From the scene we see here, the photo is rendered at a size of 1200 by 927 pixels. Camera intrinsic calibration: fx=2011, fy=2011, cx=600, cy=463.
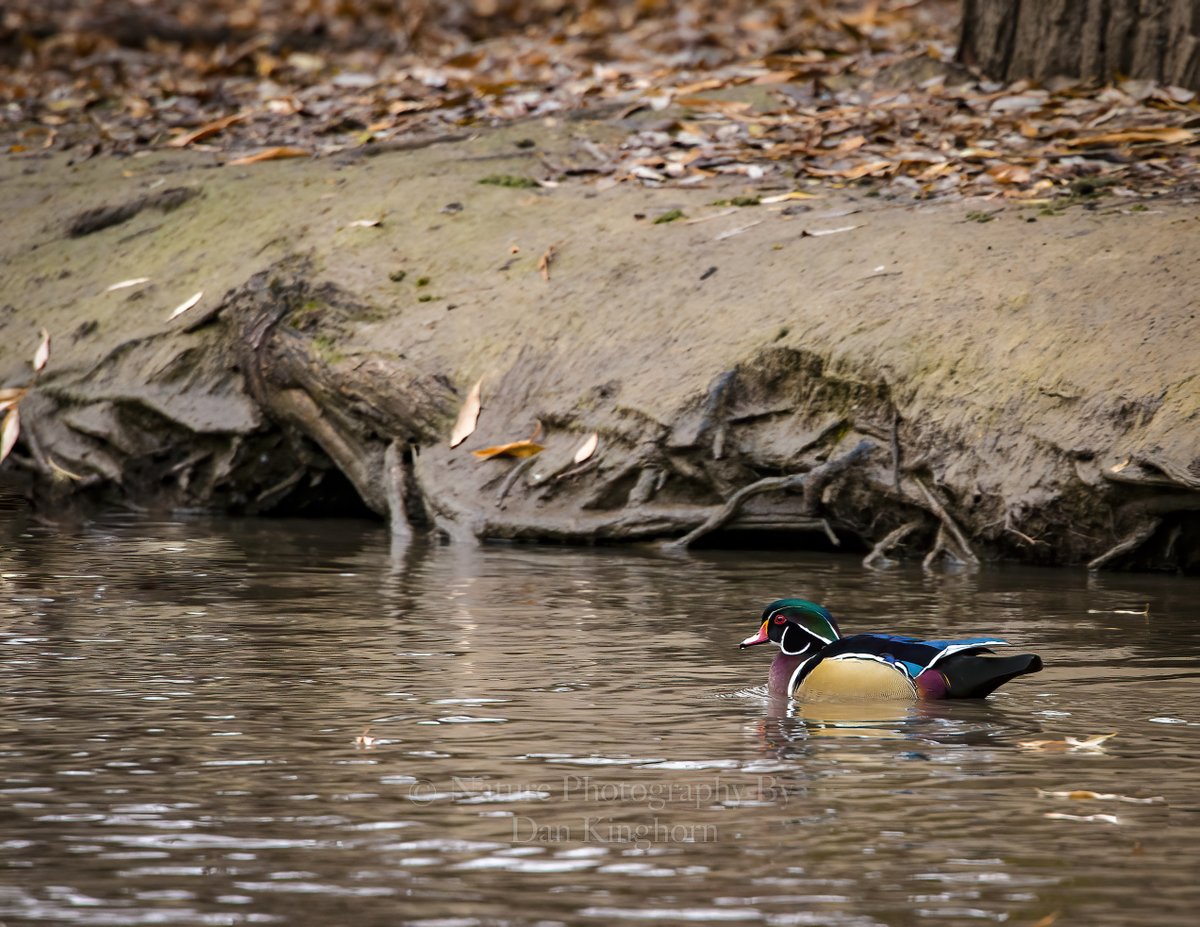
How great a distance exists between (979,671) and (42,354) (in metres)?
8.41

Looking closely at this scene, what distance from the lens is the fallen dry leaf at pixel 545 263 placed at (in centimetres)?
1173

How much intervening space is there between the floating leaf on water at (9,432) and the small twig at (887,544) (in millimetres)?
5757

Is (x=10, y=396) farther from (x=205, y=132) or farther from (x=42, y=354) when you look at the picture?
(x=205, y=132)

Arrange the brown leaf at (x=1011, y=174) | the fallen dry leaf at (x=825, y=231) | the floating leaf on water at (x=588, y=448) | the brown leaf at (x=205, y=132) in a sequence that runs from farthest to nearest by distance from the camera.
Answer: the brown leaf at (x=205, y=132) → the brown leaf at (x=1011, y=174) → the fallen dry leaf at (x=825, y=231) → the floating leaf on water at (x=588, y=448)

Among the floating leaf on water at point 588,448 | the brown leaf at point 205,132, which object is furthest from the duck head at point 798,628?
the brown leaf at point 205,132

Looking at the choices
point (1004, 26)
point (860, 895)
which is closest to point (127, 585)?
point (860, 895)

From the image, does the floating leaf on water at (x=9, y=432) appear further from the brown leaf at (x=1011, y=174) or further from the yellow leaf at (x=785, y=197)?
the brown leaf at (x=1011, y=174)

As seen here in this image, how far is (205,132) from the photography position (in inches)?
585

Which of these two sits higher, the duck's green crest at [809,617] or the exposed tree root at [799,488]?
the exposed tree root at [799,488]

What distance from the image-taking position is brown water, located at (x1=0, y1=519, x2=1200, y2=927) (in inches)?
173

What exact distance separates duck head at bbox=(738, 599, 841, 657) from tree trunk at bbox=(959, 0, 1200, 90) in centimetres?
721

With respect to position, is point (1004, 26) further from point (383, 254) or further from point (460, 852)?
point (460, 852)

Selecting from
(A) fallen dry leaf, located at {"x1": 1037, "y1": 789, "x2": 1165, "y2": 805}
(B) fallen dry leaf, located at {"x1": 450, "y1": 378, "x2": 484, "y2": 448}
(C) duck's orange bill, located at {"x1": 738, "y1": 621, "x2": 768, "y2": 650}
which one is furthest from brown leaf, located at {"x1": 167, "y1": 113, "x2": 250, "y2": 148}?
(A) fallen dry leaf, located at {"x1": 1037, "y1": 789, "x2": 1165, "y2": 805}

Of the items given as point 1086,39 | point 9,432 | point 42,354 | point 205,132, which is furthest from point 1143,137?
point 9,432
